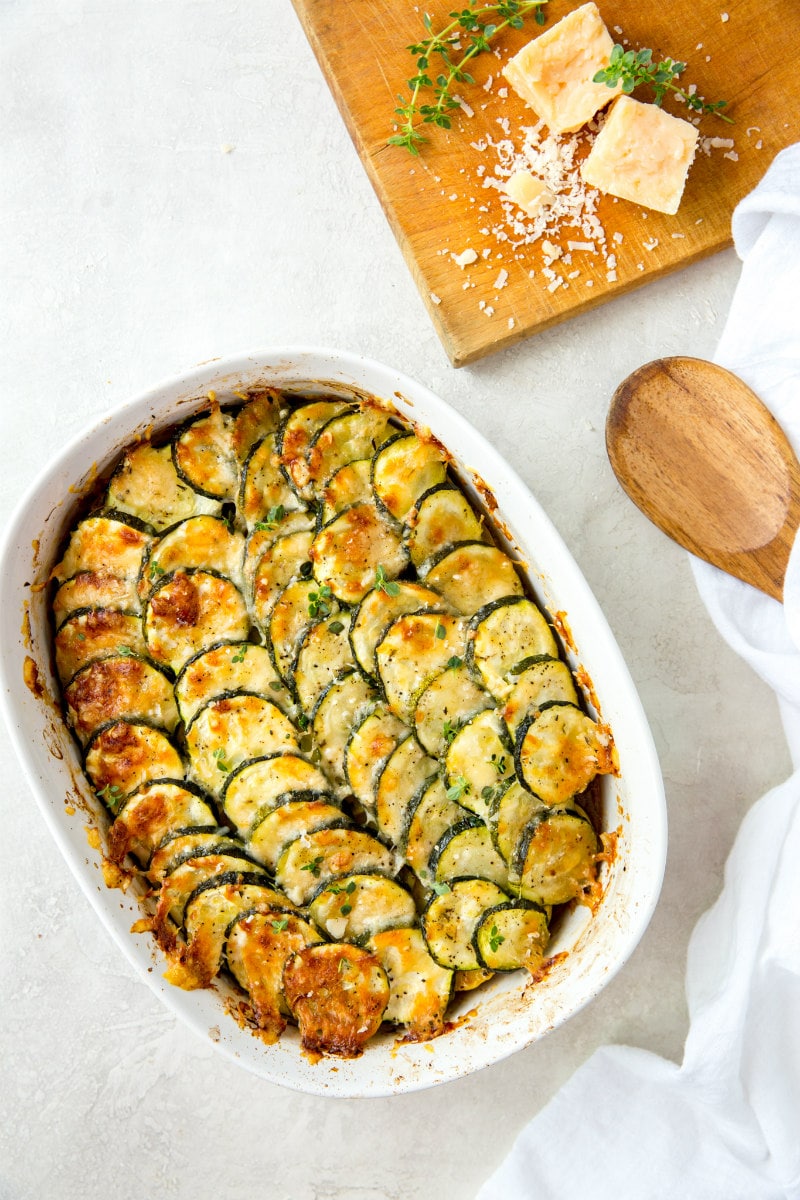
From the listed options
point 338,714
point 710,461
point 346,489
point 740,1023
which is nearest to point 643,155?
point 710,461

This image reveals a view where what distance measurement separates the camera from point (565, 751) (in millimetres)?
2176

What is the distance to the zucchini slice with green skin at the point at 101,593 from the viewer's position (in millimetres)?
2330

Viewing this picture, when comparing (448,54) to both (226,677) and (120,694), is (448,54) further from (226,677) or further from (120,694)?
(120,694)

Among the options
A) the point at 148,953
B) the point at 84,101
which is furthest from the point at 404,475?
the point at 84,101

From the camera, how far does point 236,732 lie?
224cm

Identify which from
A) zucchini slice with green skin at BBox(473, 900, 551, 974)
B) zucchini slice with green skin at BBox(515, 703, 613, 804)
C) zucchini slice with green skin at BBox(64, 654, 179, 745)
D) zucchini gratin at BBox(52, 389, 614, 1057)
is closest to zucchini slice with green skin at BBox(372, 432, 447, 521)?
zucchini gratin at BBox(52, 389, 614, 1057)

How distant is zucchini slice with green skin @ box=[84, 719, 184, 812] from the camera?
227 cm

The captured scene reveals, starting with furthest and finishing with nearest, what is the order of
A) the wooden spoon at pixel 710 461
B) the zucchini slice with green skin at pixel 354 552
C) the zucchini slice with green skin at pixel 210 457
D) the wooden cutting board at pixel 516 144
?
the wooden cutting board at pixel 516 144, the wooden spoon at pixel 710 461, the zucchini slice with green skin at pixel 210 457, the zucchini slice with green skin at pixel 354 552

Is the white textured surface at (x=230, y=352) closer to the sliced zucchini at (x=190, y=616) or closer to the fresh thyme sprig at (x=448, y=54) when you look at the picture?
the fresh thyme sprig at (x=448, y=54)

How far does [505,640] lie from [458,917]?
639 millimetres

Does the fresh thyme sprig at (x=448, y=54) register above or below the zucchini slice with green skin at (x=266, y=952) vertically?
above

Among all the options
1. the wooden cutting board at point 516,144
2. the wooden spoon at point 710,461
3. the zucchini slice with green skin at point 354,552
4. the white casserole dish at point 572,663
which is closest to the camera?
the white casserole dish at point 572,663

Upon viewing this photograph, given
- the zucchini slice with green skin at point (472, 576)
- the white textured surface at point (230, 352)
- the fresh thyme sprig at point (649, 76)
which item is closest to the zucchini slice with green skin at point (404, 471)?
the zucchini slice with green skin at point (472, 576)

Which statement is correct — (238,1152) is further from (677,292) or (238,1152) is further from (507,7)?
(507,7)
